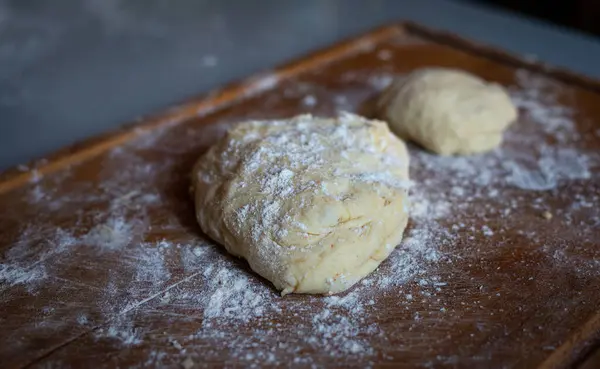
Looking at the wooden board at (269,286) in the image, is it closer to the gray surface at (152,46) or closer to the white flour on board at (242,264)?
the white flour on board at (242,264)

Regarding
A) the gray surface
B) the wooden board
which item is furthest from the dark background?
the wooden board

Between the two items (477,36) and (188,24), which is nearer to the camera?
(477,36)

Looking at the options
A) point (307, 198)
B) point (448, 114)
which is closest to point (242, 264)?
point (307, 198)

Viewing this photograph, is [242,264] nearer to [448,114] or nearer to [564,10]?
[448,114]

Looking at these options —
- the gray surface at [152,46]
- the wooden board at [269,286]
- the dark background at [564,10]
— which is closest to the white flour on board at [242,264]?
the wooden board at [269,286]

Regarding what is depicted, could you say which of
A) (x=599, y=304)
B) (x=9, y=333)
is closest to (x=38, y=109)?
(x=9, y=333)

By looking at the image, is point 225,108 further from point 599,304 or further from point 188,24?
point 599,304

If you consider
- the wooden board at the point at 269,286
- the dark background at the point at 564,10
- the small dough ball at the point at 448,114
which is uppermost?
the small dough ball at the point at 448,114
